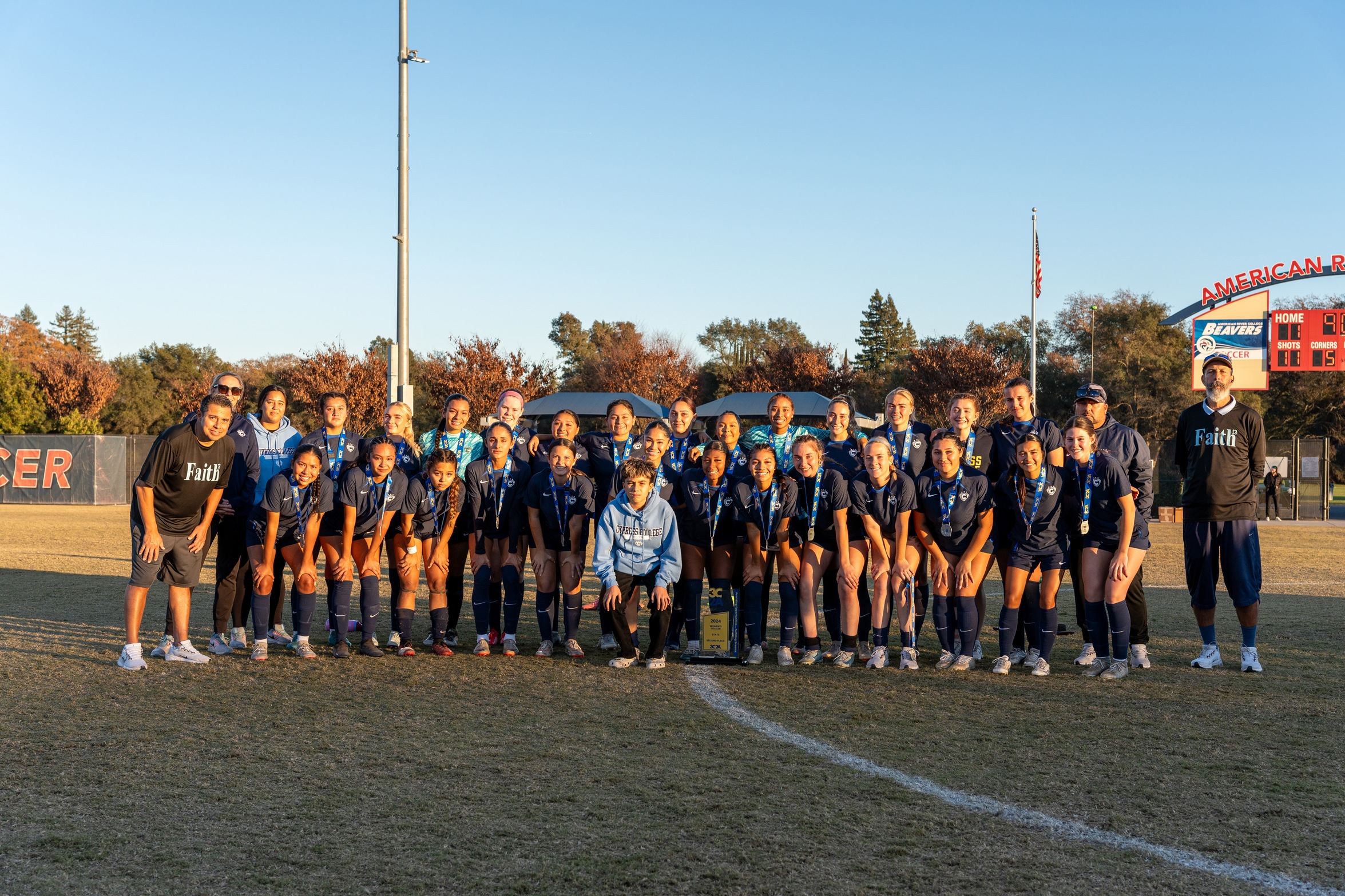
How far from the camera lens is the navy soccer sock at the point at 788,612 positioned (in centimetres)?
688

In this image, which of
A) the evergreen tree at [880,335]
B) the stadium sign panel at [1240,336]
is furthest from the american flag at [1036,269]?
the evergreen tree at [880,335]

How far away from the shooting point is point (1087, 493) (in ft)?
21.3

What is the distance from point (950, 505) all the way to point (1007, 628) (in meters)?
0.90

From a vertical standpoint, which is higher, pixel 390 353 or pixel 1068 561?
pixel 390 353

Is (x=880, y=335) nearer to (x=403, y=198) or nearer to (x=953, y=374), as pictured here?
(x=953, y=374)

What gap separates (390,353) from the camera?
41.7 feet

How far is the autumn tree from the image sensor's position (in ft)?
165

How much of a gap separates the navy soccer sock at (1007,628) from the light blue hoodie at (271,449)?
4935 millimetres

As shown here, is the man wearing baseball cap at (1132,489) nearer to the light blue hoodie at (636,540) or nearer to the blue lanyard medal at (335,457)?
the light blue hoodie at (636,540)

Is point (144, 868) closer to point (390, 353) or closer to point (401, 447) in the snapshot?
point (401, 447)

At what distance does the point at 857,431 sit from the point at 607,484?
206 centimetres

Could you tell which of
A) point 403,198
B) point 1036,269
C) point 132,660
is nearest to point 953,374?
point 1036,269

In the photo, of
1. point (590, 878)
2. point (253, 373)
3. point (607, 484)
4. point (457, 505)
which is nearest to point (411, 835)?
point (590, 878)

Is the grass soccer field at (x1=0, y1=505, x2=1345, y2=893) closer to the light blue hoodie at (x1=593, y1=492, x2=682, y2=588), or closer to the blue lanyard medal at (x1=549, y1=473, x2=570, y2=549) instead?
the light blue hoodie at (x1=593, y1=492, x2=682, y2=588)
